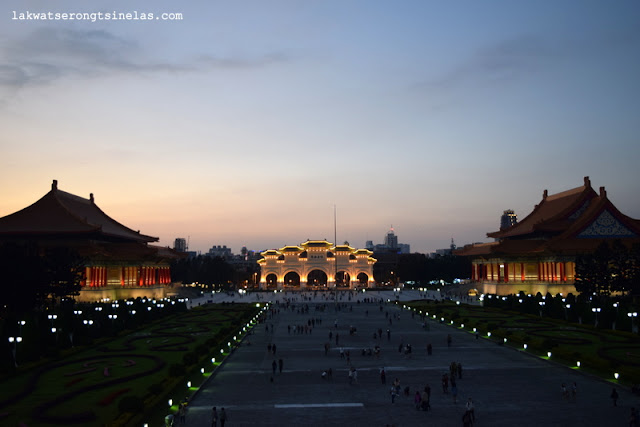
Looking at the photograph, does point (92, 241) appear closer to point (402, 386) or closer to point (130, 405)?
point (402, 386)

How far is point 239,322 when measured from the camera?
54594mm

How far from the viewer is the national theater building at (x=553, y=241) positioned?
78.0m

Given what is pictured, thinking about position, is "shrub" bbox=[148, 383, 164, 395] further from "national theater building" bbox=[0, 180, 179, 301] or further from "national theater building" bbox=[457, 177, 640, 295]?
"national theater building" bbox=[457, 177, 640, 295]

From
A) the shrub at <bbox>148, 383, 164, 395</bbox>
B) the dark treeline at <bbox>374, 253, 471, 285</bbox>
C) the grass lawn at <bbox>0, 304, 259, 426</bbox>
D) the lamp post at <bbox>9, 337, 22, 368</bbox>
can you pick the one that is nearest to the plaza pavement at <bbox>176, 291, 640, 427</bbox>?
the shrub at <bbox>148, 383, 164, 395</bbox>

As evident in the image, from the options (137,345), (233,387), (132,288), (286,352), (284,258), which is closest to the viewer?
(233,387)

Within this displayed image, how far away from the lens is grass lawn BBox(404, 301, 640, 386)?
103ft

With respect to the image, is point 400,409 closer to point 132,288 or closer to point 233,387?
point 233,387

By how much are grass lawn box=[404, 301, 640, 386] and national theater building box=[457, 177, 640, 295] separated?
18.9 metres

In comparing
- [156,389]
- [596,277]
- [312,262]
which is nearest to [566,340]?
[596,277]

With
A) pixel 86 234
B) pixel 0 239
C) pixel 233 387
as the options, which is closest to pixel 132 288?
pixel 86 234

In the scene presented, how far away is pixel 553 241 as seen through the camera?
259 feet

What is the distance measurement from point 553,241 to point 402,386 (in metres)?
57.3

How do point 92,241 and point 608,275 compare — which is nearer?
point 608,275

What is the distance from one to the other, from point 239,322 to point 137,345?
42.4ft
